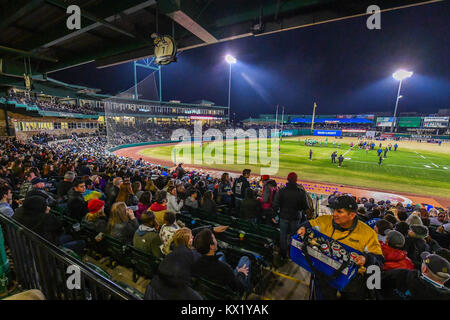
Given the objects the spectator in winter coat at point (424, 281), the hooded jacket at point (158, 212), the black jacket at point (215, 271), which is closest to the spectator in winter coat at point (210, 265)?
the black jacket at point (215, 271)

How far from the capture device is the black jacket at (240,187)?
25.1 ft

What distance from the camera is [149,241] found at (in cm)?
372

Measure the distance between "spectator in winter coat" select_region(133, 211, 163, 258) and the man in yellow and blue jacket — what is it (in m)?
2.47

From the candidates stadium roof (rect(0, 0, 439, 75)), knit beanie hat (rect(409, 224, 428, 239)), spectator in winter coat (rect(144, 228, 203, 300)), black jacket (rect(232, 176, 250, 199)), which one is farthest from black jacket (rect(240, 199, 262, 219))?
stadium roof (rect(0, 0, 439, 75))

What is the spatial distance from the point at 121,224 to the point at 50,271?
6.47 ft

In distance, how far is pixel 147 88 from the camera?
7944cm

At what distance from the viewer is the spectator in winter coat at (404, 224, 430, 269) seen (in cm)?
396

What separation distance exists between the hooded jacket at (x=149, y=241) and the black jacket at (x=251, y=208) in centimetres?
261

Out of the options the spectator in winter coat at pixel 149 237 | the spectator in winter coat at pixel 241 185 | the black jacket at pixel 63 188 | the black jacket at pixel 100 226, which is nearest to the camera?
the spectator in winter coat at pixel 149 237

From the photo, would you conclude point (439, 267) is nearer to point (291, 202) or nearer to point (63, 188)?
point (291, 202)

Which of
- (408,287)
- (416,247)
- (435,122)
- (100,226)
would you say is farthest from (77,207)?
(435,122)

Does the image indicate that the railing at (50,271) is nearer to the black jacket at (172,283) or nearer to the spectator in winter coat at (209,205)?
the black jacket at (172,283)

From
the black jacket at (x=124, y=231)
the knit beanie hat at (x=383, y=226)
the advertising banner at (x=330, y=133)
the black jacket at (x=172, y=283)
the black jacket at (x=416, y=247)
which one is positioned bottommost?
the black jacket at (x=416, y=247)

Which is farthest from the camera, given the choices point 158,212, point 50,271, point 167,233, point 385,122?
point 385,122
